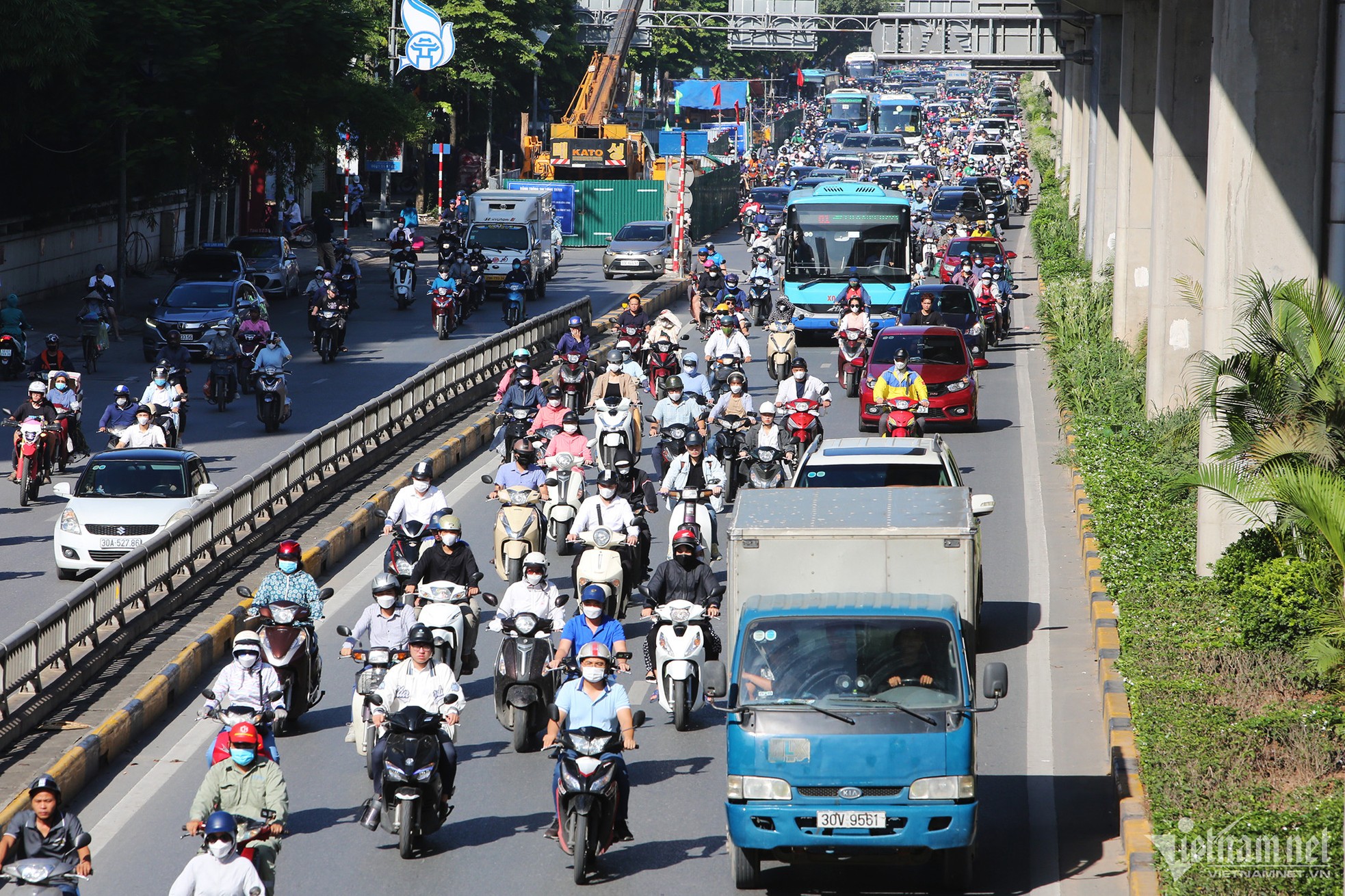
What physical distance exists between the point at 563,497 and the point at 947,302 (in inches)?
650

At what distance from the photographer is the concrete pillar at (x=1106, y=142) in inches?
1718

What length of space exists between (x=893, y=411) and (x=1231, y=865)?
12654 mm

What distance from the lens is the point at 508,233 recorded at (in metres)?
47.9

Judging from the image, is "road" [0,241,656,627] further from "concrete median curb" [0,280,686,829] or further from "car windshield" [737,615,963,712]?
"car windshield" [737,615,963,712]

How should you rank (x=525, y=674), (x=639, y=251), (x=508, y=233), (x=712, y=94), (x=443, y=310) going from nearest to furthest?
(x=525, y=674) < (x=443, y=310) < (x=508, y=233) < (x=639, y=251) < (x=712, y=94)

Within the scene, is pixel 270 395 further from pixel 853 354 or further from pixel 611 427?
pixel 853 354

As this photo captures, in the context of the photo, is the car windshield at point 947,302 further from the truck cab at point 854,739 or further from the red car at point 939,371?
the truck cab at point 854,739

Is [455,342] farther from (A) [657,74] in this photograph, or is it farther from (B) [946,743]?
(A) [657,74]

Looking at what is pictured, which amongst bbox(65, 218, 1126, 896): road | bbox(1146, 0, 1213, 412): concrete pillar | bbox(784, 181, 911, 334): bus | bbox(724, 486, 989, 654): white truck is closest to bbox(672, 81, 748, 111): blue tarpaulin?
bbox(784, 181, 911, 334): bus

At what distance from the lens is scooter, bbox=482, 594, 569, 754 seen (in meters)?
13.5

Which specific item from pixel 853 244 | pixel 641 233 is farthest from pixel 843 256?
pixel 641 233

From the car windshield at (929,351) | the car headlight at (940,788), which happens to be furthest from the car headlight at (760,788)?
the car windshield at (929,351)

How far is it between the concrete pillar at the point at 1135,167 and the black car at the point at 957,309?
2547 mm

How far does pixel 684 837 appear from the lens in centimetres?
1201
